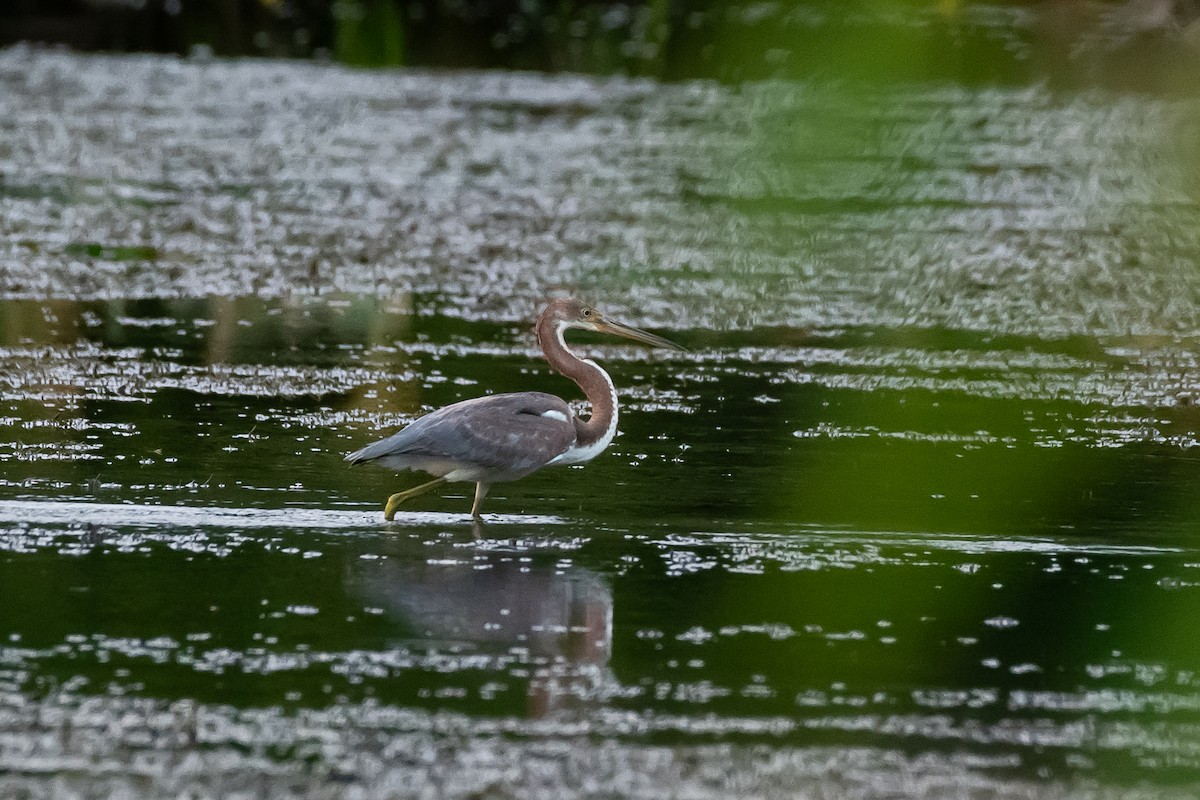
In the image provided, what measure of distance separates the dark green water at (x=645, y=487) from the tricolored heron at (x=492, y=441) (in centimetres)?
23

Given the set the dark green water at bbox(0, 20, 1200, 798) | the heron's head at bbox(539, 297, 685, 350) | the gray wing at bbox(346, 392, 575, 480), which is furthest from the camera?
the heron's head at bbox(539, 297, 685, 350)

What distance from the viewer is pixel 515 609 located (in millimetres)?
6293

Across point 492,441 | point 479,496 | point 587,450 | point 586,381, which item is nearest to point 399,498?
point 479,496

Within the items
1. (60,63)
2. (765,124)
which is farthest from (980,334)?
(60,63)

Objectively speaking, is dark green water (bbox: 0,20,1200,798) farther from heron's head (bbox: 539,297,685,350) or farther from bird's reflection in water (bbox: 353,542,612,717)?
heron's head (bbox: 539,297,685,350)

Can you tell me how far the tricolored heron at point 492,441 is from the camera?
743 centimetres

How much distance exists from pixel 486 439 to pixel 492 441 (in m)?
0.03

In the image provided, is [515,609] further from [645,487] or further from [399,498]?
[645,487]

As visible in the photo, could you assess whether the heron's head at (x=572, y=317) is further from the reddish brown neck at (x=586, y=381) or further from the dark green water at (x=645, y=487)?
the dark green water at (x=645, y=487)

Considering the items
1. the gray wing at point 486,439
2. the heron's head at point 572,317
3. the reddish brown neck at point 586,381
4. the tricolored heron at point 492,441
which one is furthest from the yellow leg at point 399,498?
the heron's head at point 572,317

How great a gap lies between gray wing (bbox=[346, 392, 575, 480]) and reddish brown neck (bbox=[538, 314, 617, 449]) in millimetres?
162

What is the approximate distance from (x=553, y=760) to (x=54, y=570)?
249 centimetres

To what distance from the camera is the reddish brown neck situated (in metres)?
7.80

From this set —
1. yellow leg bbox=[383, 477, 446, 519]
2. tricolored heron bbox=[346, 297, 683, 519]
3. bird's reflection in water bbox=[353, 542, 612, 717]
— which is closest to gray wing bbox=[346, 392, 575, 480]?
tricolored heron bbox=[346, 297, 683, 519]
